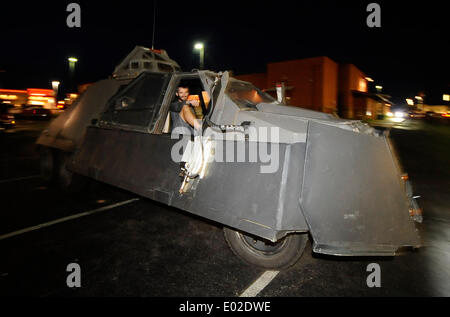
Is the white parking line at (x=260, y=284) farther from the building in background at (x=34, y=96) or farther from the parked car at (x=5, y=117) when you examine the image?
the building in background at (x=34, y=96)

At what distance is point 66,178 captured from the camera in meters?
5.02

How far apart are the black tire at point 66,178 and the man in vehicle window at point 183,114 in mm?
2542

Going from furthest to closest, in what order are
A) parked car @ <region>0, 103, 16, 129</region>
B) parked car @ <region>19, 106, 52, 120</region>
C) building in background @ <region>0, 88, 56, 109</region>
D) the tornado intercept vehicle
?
building in background @ <region>0, 88, 56, 109</region> → parked car @ <region>19, 106, 52, 120</region> → parked car @ <region>0, 103, 16, 129</region> → the tornado intercept vehicle

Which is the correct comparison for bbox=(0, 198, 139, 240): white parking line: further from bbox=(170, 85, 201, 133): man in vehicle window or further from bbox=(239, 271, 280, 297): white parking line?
bbox=(239, 271, 280, 297): white parking line

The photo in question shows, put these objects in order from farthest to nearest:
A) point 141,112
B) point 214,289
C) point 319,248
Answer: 1. point 141,112
2. point 214,289
3. point 319,248

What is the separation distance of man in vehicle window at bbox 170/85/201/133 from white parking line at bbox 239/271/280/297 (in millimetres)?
1889

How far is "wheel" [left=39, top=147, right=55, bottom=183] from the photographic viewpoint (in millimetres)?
5281

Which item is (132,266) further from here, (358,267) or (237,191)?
(358,267)

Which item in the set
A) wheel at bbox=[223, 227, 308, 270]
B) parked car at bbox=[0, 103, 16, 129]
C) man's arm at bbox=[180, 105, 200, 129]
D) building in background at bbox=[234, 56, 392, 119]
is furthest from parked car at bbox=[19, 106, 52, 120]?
wheel at bbox=[223, 227, 308, 270]

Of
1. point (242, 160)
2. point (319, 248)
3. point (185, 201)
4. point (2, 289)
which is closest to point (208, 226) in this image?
point (185, 201)

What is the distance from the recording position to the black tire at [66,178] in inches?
197

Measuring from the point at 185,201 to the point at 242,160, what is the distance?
81 centimetres

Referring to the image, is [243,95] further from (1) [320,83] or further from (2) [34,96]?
(2) [34,96]

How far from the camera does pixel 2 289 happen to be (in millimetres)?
2404
